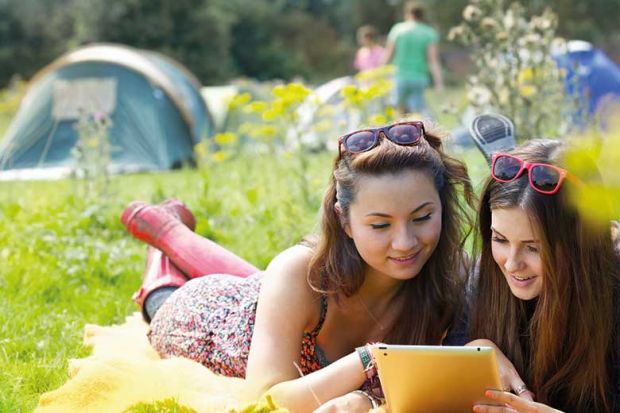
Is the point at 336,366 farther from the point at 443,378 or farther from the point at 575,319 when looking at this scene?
the point at 575,319

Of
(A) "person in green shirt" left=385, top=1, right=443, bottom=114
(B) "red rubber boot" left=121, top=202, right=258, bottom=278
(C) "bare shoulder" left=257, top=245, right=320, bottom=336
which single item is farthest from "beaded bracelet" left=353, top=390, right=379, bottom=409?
(A) "person in green shirt" left=385, top=1, right=443, bottom=114

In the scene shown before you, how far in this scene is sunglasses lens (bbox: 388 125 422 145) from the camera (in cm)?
243

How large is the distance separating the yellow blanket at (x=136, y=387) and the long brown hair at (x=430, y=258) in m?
0.41

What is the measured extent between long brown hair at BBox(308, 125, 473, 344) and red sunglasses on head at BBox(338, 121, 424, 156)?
2 centimetres

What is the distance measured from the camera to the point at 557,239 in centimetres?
207

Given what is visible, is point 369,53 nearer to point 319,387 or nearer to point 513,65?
point 513,65

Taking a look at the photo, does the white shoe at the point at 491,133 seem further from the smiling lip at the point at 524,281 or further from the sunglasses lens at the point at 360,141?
the smiling lip at the point at 524,281

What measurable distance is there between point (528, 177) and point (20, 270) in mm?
2497

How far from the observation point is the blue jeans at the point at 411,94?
9.00 m

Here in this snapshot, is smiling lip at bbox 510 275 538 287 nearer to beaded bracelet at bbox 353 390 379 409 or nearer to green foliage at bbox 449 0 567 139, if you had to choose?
beaded bracelet at bbox 353 390 379 409

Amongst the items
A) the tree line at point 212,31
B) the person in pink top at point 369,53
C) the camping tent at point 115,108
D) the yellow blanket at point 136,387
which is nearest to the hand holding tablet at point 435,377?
the yellow blanket at point 136,387

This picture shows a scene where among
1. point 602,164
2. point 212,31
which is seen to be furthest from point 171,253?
point 212,31

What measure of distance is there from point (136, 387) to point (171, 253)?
1.05 metres

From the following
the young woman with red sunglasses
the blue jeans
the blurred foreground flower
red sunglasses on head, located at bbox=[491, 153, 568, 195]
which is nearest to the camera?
the blurred foreground flower
